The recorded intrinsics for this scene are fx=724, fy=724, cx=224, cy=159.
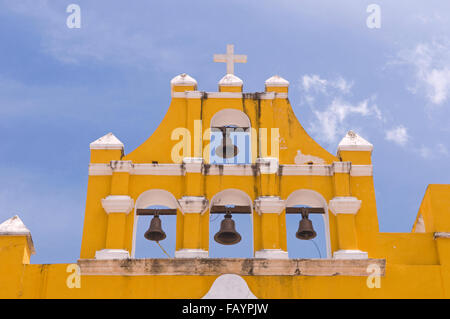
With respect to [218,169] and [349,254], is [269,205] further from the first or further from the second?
[349,254]

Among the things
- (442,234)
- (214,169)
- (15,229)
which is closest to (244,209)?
(214,169)

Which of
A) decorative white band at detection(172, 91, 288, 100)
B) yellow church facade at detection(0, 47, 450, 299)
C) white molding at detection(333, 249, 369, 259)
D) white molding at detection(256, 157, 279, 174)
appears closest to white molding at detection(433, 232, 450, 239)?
yellow church facade at detection(0, 47, 450, 299)

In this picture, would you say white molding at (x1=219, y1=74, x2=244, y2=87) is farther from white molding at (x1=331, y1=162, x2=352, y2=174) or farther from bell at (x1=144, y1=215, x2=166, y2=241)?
bell at (x1=144, y1=215, x2=166, y2=241)

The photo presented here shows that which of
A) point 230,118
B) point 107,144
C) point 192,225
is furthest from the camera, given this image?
point 230,118

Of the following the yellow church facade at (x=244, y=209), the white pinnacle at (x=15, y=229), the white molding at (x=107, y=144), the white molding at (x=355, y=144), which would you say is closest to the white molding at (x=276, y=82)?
the yellow church facade at (x=244, y=209)

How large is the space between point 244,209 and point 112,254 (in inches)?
89.2

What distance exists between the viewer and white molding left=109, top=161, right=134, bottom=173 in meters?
10.5

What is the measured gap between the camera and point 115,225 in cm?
1014

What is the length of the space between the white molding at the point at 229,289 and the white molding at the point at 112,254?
1.26 meters

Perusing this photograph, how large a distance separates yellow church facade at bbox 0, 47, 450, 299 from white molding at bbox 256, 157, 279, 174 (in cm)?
2

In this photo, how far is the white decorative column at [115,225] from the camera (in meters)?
9.87

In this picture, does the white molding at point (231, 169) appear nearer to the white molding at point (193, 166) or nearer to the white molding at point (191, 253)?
the white molding at point (193, 166)

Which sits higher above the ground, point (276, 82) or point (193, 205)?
point (276, 82)
